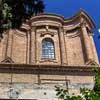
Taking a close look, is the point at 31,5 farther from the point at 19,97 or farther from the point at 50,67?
the point at 50,67

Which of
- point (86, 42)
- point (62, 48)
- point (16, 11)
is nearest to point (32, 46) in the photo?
point (62, 48)

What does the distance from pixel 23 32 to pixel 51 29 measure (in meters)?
2.62

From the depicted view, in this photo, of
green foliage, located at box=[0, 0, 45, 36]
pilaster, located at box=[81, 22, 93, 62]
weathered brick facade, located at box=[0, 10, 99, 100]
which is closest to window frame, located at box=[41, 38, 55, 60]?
weathered brick facade, located at box=[0, 10, 99, 100]

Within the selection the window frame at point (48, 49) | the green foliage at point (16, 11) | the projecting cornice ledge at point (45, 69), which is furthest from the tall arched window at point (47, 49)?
the green foliage at point (16, 11)

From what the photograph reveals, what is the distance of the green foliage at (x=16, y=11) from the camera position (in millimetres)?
13375

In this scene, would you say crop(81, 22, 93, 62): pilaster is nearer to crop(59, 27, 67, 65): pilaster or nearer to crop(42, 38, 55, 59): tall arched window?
crop(59, 27, 67, 65): pilaster

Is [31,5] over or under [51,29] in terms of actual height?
under

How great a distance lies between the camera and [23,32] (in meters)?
34.0

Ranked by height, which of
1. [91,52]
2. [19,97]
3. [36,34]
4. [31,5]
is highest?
[36,34]

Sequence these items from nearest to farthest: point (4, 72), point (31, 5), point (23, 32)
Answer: point (31, 5) < point (4, 72) < point (23, 32)

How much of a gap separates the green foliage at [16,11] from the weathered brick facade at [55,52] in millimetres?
9768

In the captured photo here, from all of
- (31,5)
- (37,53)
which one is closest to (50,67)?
(37,53)

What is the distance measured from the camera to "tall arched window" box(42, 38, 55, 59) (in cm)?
3213

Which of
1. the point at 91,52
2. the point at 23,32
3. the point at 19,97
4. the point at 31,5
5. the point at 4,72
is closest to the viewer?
the point at 31,5
